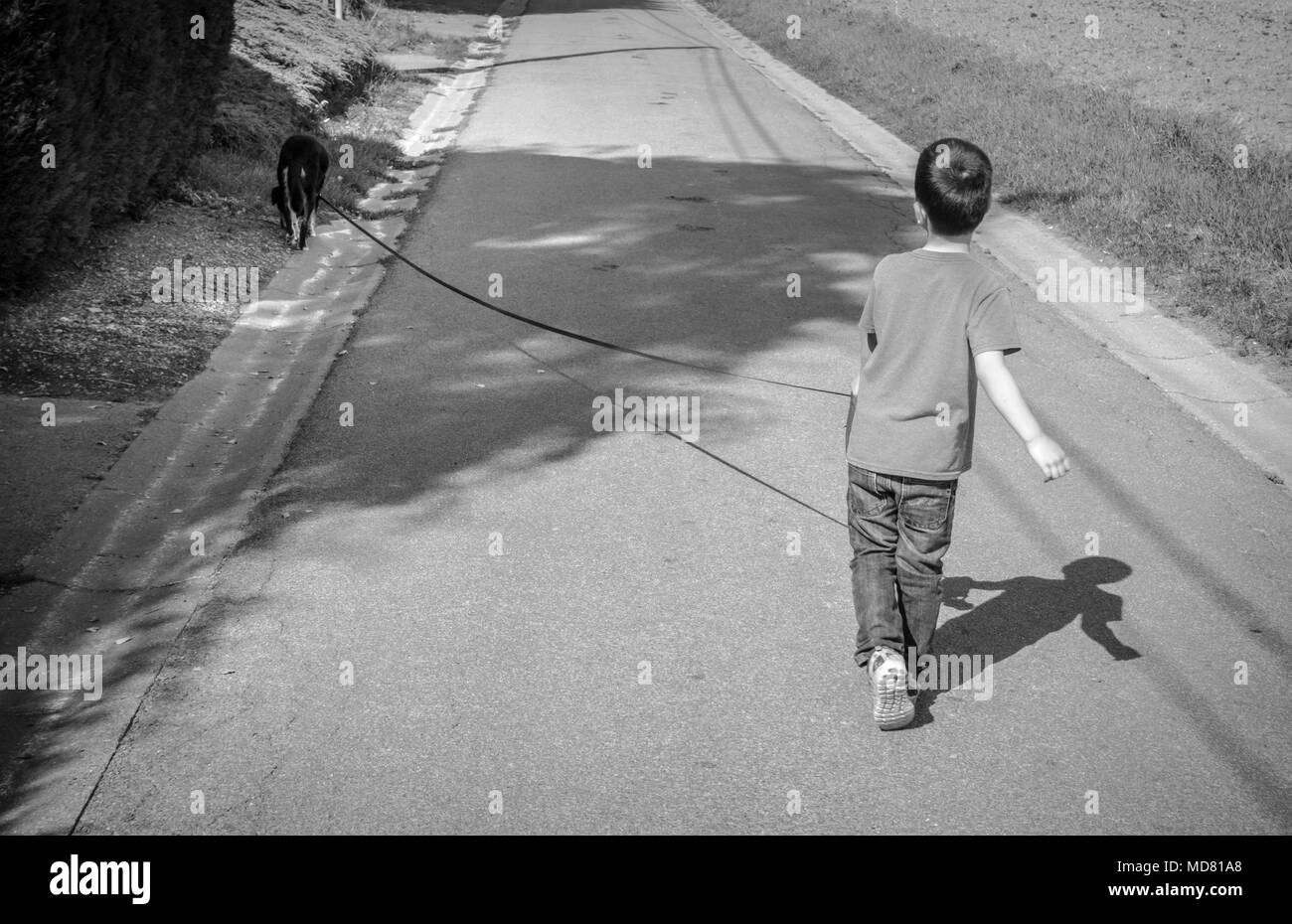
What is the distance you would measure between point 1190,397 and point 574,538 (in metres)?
3.98

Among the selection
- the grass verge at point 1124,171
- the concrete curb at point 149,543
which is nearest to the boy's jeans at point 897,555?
the concrete curb at point 149,543

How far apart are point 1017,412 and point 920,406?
300mm

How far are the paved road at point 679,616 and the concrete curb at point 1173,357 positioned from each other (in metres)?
0.22

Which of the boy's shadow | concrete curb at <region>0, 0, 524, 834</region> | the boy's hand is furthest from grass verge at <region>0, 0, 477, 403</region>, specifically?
the boy's hand

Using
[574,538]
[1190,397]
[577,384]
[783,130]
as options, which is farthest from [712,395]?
[783,130]

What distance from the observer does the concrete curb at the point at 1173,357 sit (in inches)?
254

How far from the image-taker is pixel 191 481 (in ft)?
18.2

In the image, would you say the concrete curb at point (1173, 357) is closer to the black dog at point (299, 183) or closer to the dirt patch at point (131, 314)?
the black dog at point (299, 183)

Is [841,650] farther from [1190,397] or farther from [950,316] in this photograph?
[1190,397]

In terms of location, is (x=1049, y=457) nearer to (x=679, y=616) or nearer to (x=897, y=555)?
(x=897, y=555)

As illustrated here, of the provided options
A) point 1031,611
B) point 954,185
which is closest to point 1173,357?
point 1031,611

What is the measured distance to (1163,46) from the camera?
2059cm

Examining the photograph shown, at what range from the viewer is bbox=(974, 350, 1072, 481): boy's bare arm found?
3330 mm

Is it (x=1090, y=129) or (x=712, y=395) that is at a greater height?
(x=1090, y=129)
